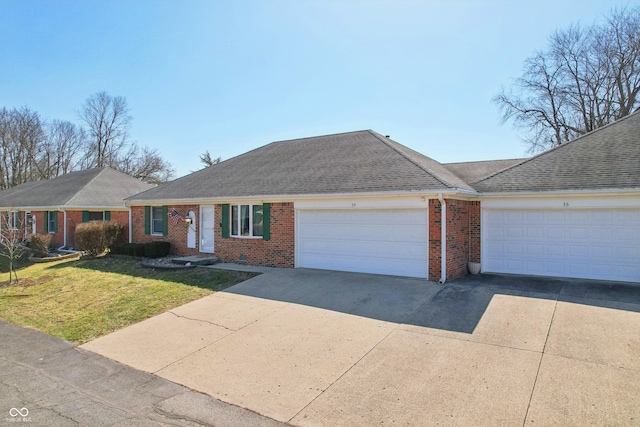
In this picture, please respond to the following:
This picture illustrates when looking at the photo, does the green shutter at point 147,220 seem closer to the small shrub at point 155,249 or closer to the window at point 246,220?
the small shrub at point 155,249

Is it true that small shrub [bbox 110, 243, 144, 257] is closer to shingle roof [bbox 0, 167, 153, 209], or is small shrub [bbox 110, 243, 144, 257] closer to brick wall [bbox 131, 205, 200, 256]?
brick wall [bbox 131, 205, 200, 256]

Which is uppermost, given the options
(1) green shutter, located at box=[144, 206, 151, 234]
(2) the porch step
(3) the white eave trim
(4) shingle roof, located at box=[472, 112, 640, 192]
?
(4) shingle roof, located at box=[472, 112, 640, 192]

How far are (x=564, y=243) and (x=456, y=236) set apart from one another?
9.34 ft

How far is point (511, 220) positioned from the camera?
35.1ft

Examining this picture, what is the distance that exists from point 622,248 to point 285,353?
9.06 metres

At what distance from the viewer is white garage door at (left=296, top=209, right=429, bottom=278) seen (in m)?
9.98

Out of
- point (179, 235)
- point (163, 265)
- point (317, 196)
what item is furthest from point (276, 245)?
point (179, 235)

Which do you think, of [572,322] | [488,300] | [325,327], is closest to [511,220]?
[488,300]

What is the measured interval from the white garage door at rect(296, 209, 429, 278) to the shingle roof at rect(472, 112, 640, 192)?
9.51ft

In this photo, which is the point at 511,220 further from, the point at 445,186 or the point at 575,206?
the point at 445,186

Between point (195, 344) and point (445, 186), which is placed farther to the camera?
point (445, 186)

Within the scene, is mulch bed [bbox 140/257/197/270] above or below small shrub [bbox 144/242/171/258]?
below

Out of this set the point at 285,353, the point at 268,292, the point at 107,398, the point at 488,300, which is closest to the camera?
the point at 107,398

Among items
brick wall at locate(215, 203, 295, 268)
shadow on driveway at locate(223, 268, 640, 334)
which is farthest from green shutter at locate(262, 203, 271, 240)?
shadow on driveway at locate(223, 268, 640, 334)
